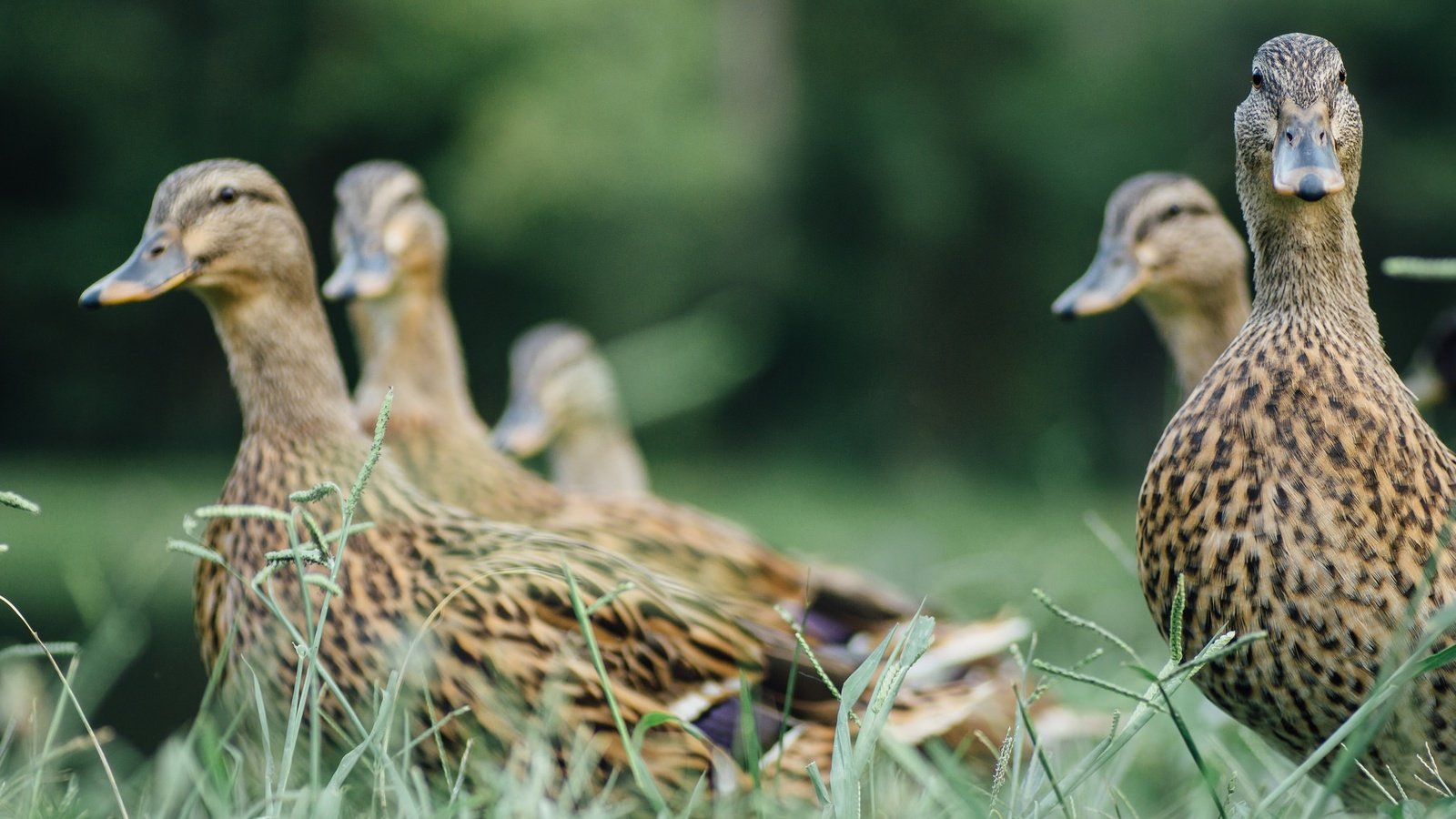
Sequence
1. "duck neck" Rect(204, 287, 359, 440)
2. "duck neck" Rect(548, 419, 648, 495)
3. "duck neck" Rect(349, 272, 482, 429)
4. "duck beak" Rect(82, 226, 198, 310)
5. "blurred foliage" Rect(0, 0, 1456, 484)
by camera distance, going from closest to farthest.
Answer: "duck beak" Rect(82, 226, 198, 310) → "duck neck" Rect(204, 287, 359, 440) → "duck neck" Rect(349, 272, 482, 429) → "duck neck" Rect(548, 419, 648, 495) → "blurred foliage" Rect(0, 0, 1456, 484)

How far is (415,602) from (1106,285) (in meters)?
1.65

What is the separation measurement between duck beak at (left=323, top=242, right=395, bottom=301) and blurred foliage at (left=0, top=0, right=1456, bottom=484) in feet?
35.6

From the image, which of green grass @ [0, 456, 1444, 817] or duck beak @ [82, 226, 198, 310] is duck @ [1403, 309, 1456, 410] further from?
→ duck beak @ [82, 226, 198, 310]

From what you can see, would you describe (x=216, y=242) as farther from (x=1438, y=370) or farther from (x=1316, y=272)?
(x=1438, y=370)

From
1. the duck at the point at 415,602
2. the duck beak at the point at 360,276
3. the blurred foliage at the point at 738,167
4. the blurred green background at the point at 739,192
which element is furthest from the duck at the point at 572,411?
the blurred foliage at the point at 738,167

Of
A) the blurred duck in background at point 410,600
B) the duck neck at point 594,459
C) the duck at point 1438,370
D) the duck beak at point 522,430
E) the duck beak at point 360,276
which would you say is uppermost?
Answer: the duck beak at point 360,276

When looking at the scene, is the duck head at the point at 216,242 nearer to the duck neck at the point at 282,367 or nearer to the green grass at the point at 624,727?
the duck neck at the point at 282,367

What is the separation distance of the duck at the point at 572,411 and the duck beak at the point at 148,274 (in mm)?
3161

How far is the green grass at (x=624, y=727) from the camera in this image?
1952 mm

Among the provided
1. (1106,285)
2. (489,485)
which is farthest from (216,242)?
(1106,285)

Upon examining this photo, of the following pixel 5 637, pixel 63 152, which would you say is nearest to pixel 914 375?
pixel 63 152

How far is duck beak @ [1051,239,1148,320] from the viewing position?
10.4 ft

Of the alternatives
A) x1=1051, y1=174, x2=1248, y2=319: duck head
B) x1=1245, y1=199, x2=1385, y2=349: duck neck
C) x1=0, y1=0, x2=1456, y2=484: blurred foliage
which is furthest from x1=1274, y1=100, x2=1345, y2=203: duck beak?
x1=0, y1=0, x2=1456, y2=484: blurred foliage

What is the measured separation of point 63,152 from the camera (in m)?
16.4
